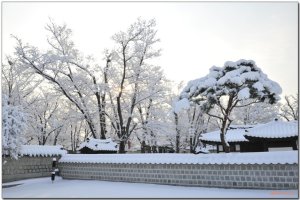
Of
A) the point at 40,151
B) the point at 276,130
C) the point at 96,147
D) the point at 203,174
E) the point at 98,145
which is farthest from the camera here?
the point at 98,145

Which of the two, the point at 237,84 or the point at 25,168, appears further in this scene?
the point at 25,168

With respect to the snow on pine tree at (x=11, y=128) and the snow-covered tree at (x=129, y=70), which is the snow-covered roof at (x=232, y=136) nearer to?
the snow-covered tree at (x=129, y=70)

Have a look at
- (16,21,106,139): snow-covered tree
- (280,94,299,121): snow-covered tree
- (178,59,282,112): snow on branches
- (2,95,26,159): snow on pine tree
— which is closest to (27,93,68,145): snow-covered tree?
(16,21,106,139): snow-covered tree

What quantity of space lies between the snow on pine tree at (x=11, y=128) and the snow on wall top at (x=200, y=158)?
394 cm

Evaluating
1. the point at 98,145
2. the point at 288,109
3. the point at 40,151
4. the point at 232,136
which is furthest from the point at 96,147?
the point at 288,109

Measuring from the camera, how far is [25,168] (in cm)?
1518

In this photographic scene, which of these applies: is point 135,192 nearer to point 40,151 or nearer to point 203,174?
point 203,174

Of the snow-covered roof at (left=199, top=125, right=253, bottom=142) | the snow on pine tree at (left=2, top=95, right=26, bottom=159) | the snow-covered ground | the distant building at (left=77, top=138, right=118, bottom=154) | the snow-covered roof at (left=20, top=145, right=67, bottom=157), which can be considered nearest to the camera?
the snow-covered ground

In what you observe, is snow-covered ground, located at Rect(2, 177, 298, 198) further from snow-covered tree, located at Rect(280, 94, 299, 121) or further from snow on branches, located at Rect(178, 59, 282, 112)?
snow-covered tree, located at Rect(280, 94, 299, 121)

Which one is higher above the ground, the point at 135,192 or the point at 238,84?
the point at 238,84

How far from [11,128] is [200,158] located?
6701mm

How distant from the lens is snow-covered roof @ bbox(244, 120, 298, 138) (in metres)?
13.4

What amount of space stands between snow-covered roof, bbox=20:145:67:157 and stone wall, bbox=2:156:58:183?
0.21 metres

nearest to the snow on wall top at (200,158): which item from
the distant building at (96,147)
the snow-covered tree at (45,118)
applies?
the distant building at (96,147)
